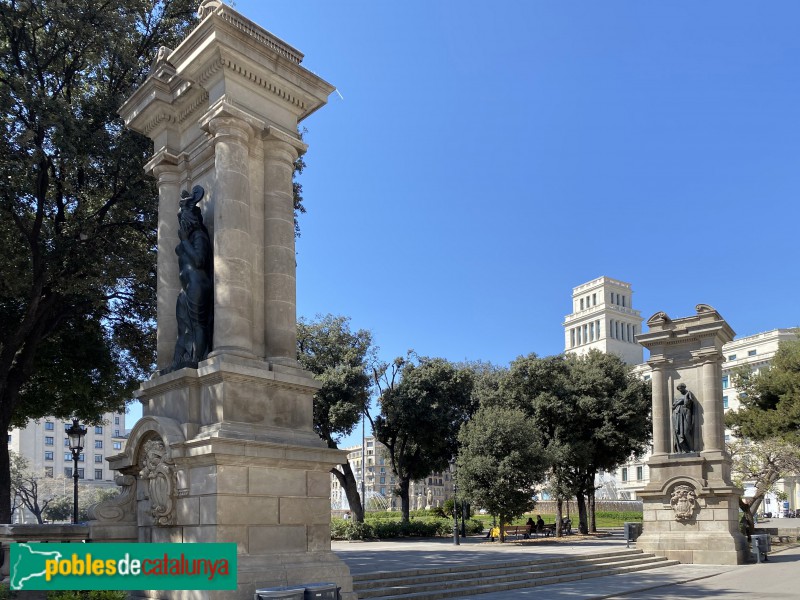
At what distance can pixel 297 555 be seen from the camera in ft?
35.1

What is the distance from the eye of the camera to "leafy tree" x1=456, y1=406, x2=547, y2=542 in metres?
31.8

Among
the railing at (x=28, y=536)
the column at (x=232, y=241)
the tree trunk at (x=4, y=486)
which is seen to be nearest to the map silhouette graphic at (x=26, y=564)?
the railing at (x=28, y=536)

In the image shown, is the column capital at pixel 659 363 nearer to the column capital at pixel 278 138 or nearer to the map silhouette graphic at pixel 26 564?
the column capital at pixel 278 138

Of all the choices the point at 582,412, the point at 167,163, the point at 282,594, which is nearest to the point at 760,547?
the point at 582,412

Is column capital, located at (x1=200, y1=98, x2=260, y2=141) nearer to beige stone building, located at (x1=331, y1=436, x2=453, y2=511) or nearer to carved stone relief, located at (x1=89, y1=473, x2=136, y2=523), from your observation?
carved stone relief, located at (x1=89, y1=473, x2=136, y2=523)

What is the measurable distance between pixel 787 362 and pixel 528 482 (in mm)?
13908

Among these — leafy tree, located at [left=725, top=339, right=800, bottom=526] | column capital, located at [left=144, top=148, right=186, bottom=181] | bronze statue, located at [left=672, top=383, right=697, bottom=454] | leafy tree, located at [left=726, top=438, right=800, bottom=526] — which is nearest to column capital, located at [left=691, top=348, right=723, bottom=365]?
bronze statue, located at [left=672, top=383, right=697, bottom=454]

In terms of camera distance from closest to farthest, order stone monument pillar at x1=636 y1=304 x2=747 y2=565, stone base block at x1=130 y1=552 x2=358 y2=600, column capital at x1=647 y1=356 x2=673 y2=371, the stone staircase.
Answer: stone base block at x1=130 y1=552 x2=358 y2=600, the stone staircase, stone monument pillar at x1=636 y1=304 x2=747 y2=565, column capital at x1=647 y1=356 x2=673 y2=371

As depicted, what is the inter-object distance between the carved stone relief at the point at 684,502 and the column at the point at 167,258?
17.6 meters

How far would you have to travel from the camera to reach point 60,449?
12050 centimetres

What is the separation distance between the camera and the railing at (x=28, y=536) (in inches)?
405

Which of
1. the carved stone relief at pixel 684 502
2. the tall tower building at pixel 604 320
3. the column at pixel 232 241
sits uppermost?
the tall tower building at pixel 604 320

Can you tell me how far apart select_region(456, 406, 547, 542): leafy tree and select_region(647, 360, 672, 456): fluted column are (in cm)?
801

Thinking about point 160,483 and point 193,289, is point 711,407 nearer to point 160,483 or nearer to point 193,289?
point 193,289
